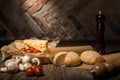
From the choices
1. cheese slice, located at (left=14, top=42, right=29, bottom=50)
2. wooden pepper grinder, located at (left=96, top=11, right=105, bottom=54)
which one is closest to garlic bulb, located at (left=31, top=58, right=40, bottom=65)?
cheese slice, located at (left=14, top=42, right=29, bottom=50)

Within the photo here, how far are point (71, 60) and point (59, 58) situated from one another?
70 mm

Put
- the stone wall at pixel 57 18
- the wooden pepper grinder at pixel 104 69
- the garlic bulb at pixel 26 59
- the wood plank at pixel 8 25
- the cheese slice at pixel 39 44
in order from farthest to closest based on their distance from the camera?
the wood plank at pixel 8 25, the stone wall at pixel 57 18, the cheese slice at pixel 39 44, the garlic bulb at pixel 26 59, the wooden pepper grinder at pixel 104 69

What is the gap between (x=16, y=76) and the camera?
1.23m

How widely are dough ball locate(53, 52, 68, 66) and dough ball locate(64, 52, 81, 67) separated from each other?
0.07ft

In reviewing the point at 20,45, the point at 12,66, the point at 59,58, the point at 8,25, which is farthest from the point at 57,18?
the point at 12,66

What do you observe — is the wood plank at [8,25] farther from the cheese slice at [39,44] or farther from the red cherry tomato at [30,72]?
the red cherry tomato at [30,72]

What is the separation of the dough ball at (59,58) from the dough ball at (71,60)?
0.07ft

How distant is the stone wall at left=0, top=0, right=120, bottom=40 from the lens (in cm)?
220

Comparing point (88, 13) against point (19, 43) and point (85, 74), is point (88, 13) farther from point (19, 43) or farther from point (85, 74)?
point (85, 74)

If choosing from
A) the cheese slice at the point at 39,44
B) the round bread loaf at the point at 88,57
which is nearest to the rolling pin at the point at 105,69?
the round bread loaf at the point at 88,57

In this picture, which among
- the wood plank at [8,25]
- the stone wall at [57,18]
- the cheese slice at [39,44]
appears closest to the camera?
the cheese slice at [39,44]

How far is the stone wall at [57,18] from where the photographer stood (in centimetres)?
220

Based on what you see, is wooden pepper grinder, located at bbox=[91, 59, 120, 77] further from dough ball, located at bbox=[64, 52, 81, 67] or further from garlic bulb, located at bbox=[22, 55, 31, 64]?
garlic bulb, located at bbox=[22, 55, 31, 64]

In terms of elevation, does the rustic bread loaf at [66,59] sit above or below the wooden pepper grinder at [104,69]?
above
